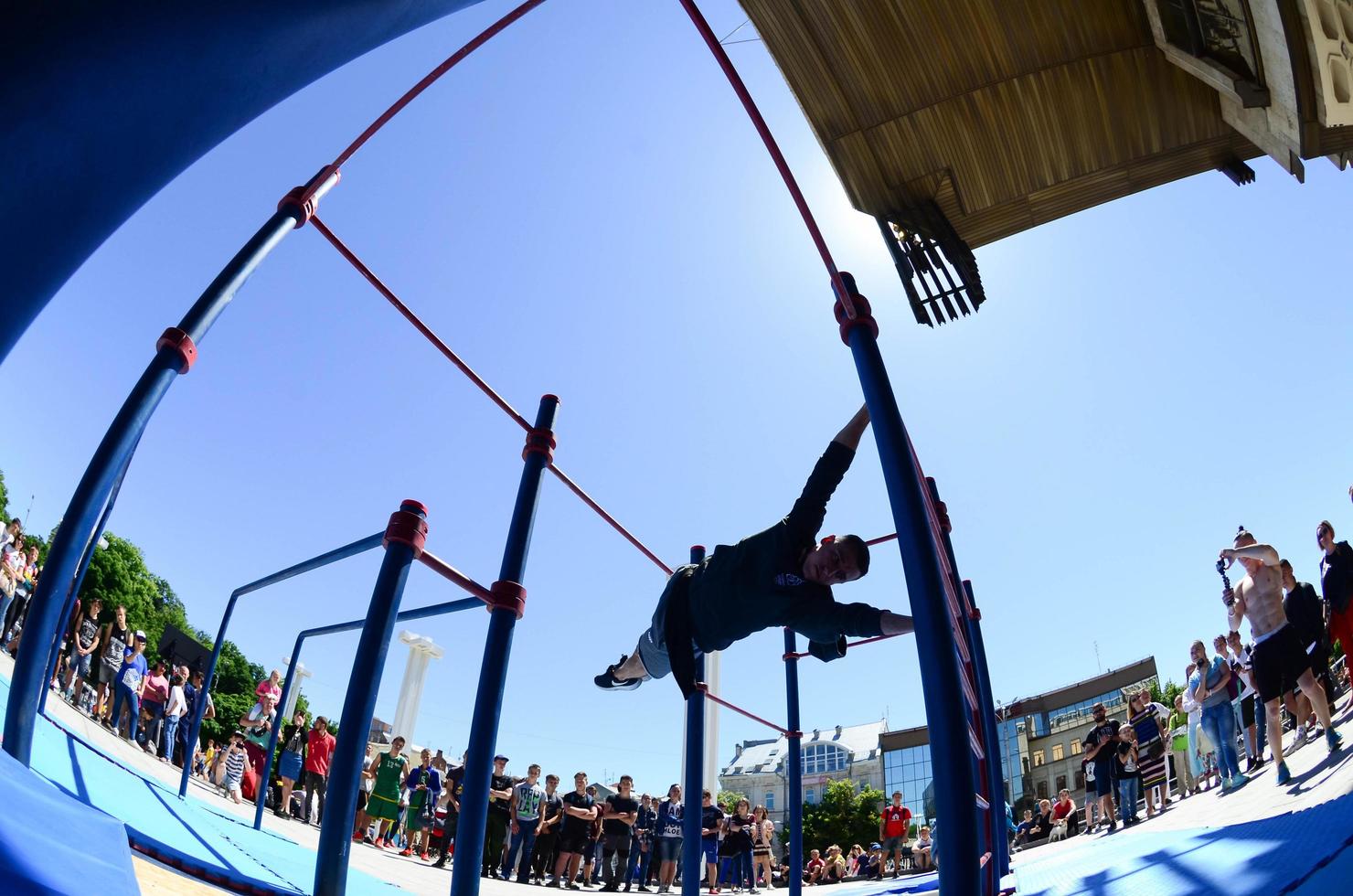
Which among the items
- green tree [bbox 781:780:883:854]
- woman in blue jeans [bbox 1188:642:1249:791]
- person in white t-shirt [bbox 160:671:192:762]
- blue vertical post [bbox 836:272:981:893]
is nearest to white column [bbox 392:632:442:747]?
person in white t-shirt [bbox 160:671:192:762]

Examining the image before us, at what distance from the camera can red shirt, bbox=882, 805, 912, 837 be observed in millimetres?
10133

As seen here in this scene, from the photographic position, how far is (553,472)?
13.2 feet

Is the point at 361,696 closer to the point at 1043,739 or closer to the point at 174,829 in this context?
the point at 174,829

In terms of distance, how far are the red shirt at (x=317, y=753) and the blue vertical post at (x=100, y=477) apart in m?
5.81

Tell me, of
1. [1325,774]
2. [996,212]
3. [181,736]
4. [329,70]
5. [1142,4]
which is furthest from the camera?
[181,736]

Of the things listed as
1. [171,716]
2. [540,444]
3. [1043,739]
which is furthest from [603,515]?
[1043,739]

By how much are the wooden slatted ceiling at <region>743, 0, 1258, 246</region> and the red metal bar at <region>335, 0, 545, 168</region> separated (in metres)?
3.86

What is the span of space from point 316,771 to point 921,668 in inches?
324

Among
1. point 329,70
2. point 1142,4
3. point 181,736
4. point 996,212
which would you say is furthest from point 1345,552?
point 181,736

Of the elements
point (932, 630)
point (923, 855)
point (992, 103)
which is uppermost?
point (992, 103)

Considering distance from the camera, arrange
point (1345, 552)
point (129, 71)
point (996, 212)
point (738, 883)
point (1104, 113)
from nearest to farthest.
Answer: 1. point (129, 71)
2. point (1345, 552)
3. point (1104, 113)
4. point (996, 212)
5. point (738, 883)

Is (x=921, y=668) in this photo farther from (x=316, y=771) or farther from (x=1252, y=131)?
(x=316, y=771)

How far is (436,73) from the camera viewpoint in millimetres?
3525

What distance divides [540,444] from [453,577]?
3.55 ft
